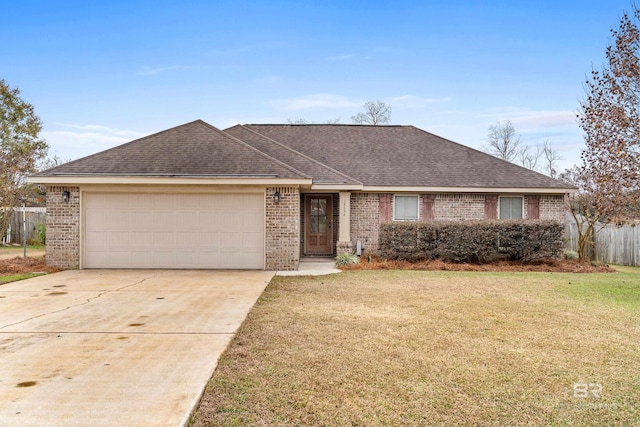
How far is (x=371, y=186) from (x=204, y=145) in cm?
587

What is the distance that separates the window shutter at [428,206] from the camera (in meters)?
16.6

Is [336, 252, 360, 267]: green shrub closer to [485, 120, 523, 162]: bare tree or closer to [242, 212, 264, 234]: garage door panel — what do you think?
[242, 212, 264, 234]: garage door panel

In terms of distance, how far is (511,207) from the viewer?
17.0 meters

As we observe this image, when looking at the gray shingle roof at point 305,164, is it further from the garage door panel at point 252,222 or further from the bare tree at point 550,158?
the bare tree at point 550,158

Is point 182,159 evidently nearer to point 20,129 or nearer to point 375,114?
point 20,129

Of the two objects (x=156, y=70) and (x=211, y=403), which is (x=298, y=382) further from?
(x=156, y=70)

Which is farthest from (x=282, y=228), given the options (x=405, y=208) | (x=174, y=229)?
(x=405, y=208)

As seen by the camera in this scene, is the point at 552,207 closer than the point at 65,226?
No

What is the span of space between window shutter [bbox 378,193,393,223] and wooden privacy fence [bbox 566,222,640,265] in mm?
8032

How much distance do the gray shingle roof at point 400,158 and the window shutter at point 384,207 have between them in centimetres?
56

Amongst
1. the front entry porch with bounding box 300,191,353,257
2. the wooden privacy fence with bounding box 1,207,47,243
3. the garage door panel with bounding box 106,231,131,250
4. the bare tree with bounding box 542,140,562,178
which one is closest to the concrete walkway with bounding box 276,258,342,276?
the front entry porch with bounding box 300,191,353,257

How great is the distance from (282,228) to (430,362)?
27.1 ft

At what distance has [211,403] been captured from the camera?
371cm

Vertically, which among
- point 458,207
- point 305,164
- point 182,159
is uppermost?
point 305,164
